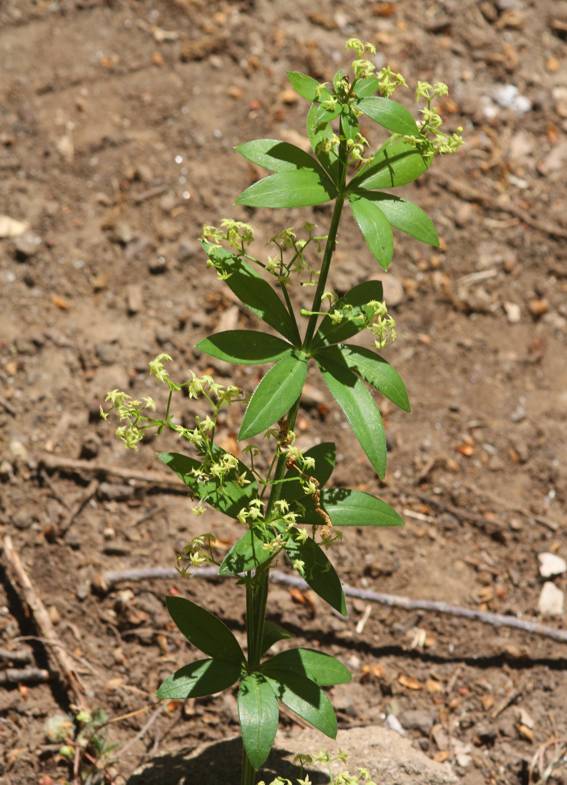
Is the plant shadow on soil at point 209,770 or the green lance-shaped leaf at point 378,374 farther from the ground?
the green lance-shaped leaf at point 378,374

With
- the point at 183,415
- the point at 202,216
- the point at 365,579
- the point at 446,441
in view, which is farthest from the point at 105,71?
the point at 365,579

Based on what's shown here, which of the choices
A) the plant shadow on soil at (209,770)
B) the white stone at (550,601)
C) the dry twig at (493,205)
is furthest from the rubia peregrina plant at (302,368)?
the dry twig at (493,205)

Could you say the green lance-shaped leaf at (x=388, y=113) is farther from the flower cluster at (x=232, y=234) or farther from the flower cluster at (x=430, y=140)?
the flower cluster at (x=232, y=234)

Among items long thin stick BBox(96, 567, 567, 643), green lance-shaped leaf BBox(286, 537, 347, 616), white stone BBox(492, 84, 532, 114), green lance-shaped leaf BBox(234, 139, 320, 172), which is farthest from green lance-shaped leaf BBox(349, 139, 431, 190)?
white stone BBox(492, 84, 532, 114)

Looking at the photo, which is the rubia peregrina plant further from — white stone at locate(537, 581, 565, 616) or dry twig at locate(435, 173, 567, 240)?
dry twig at locate(435, 173, 567, 240)

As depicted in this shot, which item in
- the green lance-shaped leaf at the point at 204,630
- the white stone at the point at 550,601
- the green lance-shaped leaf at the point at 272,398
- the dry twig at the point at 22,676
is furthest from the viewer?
the white stone at the point at 550,601

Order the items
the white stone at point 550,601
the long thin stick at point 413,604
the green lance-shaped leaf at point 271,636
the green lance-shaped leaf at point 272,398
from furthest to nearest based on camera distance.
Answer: the white stone at point 550,601, the long thin stick at point 413,604, the green lance-shaped leaf at point 271,636, the green lance-shaped leaf at point 272,398

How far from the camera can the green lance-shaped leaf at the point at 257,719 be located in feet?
7.75

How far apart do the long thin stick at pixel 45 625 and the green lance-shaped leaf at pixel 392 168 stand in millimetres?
1836

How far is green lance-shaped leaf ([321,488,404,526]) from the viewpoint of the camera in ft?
8.14

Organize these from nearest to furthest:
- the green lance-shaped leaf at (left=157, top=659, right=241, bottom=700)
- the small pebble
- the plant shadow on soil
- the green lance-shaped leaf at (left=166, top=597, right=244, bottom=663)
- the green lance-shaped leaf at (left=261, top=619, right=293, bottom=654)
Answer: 1. the green lance-shaped leaf at (left=157, top=659, right=241, bottom=700)
2. the green lance-shaped leaf at (left=166, top=597, right=244, bottom=663)
3. the green lance-shaped leaf at (left=261, top=619, right=293, bottom=654)
4. the plant shadow on soil
5. the small pebble

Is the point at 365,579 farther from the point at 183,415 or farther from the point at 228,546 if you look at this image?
the point at 183,415

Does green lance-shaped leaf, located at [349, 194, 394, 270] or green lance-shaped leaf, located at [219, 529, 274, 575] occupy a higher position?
green lance-shaped leaf, located at [349, 194, 394, 270]

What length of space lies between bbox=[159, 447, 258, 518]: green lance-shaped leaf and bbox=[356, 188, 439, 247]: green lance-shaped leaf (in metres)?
0.70
